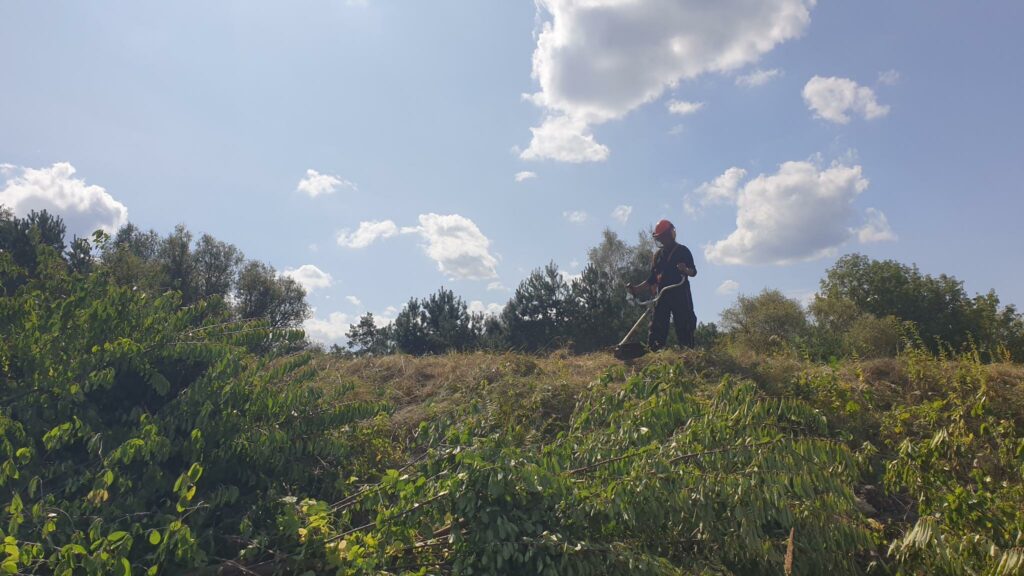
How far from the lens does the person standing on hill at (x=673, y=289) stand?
24.9ft

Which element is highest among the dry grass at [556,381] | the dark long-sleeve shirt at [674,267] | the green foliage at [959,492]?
the dark long-sleeve shirt at [674,267]

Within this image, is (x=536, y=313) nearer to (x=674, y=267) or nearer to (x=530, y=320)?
(x=530, y=320)

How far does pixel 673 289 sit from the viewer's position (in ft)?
25.2

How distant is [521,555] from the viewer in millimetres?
2871

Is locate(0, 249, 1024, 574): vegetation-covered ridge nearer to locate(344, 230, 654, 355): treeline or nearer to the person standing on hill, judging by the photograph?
the person standing on hill

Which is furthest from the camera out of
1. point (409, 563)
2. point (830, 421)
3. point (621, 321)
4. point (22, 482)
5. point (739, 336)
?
point (621, 321)

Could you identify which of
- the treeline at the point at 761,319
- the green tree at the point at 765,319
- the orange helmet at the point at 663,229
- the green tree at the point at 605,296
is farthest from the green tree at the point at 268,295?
the orange helmet at the point at 663,229

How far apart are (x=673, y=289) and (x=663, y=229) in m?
0.79

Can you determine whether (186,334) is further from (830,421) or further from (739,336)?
(739,336)

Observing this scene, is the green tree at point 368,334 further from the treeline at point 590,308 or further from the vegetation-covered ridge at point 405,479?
the vegetation-covered ridge at point 405,479

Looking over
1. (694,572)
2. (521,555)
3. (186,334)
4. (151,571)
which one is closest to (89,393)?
(186,334)

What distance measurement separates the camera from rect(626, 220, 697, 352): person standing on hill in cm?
759

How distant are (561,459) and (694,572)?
34.7 inches

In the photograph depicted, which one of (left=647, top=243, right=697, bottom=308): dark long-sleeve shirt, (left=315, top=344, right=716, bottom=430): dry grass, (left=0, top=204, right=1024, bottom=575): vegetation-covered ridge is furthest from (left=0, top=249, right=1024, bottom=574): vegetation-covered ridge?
(left=647, top=243, right=697, bottom=308): dark long-sleeve shirt
